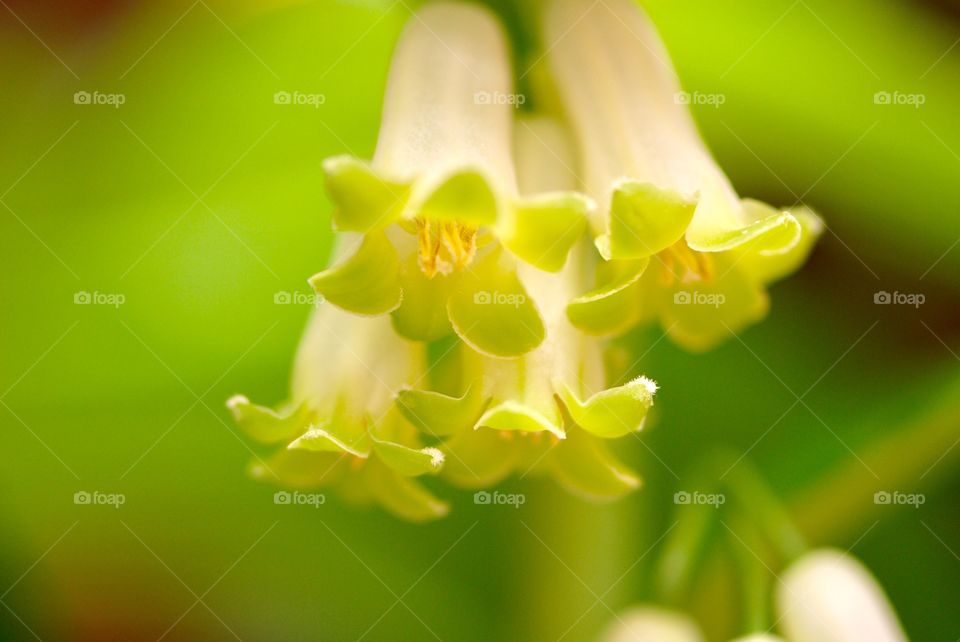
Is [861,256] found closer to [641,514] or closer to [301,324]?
[641,514]

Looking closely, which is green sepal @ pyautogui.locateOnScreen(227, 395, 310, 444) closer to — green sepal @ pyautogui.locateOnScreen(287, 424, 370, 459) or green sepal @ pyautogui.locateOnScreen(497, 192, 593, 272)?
green sepal @ pyautogui.locateOnScreen(287, 424, 370, 459)

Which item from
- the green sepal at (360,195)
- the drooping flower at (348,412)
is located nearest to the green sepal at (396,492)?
the drooping flower at (348,412)

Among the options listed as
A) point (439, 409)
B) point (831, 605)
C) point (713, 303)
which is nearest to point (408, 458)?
point (439, 409)

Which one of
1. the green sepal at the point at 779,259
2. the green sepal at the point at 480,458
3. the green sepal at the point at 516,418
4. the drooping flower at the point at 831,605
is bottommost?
the drooping flower at the point at 831,605

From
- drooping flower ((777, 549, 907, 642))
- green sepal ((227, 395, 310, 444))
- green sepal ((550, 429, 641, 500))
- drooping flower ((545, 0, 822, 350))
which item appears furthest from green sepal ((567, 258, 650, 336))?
drooping flower ((777, 549, 907, 642))

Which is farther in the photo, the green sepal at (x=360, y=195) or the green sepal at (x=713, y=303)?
the green sepal at (x=713, y=303)

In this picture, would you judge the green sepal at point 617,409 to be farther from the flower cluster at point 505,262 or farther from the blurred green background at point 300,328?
the blurred green background at point 300,328
